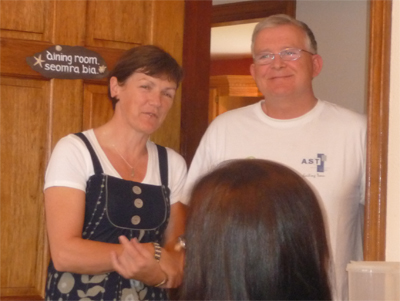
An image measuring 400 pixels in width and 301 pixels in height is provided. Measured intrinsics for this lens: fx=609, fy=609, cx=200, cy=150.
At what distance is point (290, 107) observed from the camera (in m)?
1.67

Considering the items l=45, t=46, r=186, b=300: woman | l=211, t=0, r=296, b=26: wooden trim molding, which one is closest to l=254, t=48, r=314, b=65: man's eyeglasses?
l=45, t=46, r=186, b=300: woman

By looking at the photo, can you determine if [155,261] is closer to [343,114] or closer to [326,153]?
[326,153]

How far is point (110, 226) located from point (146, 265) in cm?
18

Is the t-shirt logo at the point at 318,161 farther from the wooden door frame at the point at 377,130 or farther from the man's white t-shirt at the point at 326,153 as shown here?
the wooden door frame at the point at 377,130

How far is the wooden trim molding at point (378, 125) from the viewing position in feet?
3.97

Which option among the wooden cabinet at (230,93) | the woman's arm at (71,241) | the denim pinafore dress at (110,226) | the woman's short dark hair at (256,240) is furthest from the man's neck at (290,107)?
the wooden cabinet at (230,93)

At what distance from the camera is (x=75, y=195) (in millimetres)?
1519

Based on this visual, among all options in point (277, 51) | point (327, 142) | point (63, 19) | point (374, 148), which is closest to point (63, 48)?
point (63, 19)

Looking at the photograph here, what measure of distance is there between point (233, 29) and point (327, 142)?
11.9ft

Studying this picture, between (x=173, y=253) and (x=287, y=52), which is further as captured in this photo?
(x=287, y=52)

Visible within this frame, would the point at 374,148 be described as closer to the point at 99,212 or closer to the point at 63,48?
the point at 99,212

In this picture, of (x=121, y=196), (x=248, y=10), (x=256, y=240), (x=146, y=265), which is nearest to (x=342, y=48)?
(x=248, y=10)

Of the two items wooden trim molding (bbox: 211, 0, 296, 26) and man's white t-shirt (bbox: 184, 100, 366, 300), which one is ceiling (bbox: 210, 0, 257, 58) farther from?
man's white t-shirt (bbox: 184, 100, 366, 300)

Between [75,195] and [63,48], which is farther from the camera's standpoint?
[63,48]
